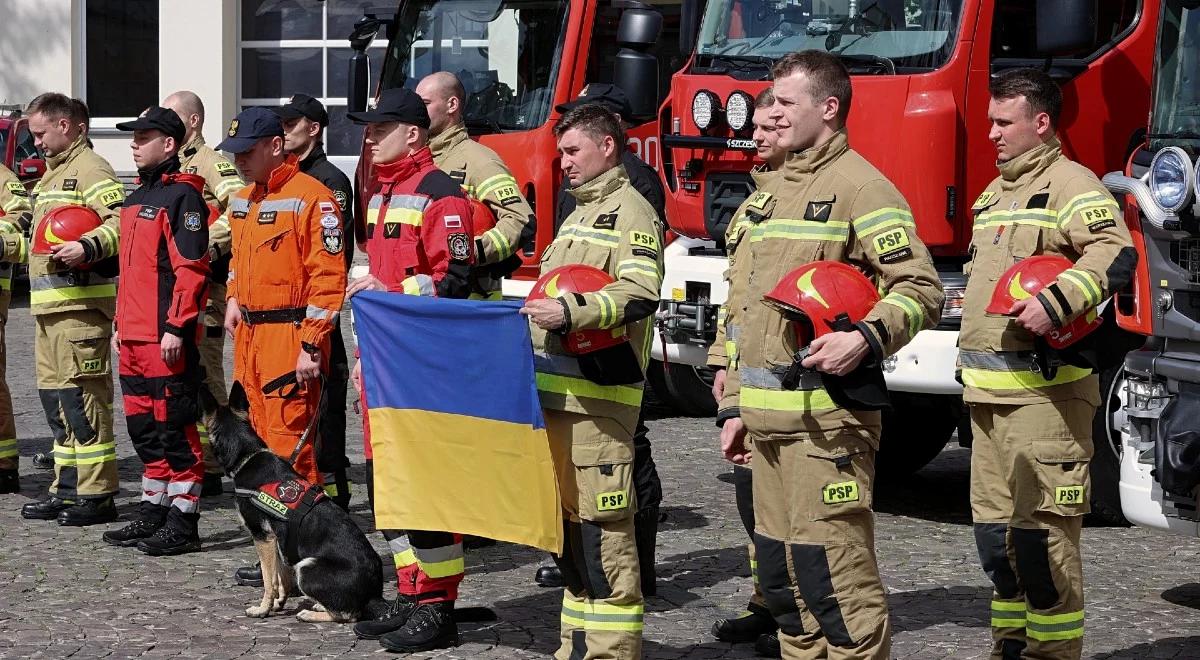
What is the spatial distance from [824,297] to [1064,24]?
3722 millimetres

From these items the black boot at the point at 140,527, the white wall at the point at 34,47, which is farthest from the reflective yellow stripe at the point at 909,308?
the white wall at the point at 34,47

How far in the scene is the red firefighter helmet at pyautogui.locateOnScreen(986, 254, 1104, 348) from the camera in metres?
5.31

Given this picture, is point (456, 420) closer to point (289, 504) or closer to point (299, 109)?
point (289, 504)

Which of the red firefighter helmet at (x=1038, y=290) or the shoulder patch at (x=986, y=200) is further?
the shoulder patch at (x=986, y=200)

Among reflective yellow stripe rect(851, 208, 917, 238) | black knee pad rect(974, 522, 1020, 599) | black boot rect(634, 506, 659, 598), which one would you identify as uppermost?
reflective yellow stripe rect(851, 208, 917, 238)

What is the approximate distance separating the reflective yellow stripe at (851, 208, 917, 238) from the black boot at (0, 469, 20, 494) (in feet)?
20.4

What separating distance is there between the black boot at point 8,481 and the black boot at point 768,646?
5015 mm

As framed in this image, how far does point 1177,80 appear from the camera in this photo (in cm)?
660

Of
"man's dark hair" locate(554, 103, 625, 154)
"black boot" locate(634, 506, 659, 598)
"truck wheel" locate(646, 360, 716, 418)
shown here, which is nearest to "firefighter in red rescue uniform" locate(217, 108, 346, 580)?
"black boot" locate(634, 506, 659, 598)

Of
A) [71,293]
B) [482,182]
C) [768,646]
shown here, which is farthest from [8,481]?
[768,646]

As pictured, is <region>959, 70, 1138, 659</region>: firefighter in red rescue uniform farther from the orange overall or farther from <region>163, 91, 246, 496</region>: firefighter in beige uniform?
<region>163, 91, 246, 496</region>: firefighter in beige uniform

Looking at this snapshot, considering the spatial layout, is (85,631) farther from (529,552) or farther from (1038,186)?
(1038,186)

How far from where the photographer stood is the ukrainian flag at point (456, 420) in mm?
5637

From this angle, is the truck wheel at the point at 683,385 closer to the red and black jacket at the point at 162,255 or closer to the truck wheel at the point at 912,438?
the truck wheel at the point at 912,438
